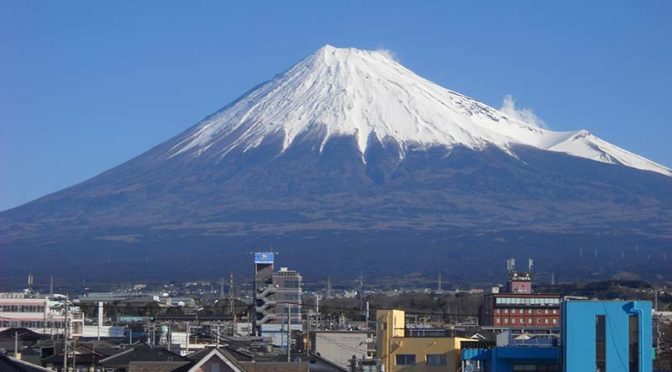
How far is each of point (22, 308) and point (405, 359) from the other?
4086 centimetres

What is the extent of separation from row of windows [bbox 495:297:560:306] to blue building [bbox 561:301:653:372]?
177ft

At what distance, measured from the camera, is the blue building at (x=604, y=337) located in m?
26.6

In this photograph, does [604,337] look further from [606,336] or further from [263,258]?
[263,258]

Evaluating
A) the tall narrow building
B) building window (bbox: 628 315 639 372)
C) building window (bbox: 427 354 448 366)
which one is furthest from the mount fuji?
building window (bbox: 628 315 639 372)

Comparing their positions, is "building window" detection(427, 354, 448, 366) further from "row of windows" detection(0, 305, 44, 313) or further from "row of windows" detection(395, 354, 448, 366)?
"row of windows" detection(0, 305, 44, 313)

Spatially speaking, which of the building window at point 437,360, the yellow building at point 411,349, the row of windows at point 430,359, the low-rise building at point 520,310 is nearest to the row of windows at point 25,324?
the low-rise building at point 520,310

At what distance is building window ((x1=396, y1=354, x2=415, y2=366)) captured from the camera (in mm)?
32062

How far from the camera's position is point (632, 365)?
2661cm

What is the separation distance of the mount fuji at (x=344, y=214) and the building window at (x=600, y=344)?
4725 inches

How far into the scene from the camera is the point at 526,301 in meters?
81.2

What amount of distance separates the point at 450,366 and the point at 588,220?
495 ft

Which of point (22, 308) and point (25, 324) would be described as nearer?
point (25, 324)

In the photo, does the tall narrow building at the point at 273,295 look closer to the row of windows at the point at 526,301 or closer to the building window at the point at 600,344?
the row of windows at the point at 526,301

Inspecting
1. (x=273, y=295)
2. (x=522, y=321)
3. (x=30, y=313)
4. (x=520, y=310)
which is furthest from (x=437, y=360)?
(x=520, y=310)
